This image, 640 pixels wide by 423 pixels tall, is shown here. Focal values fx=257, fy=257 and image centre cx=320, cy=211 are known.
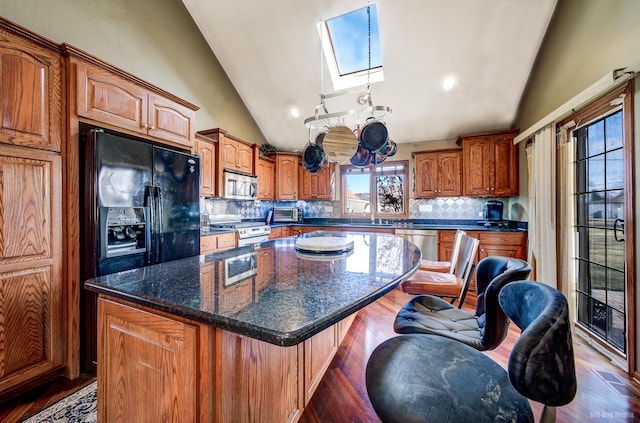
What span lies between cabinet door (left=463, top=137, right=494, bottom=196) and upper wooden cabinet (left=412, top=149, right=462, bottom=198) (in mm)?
115

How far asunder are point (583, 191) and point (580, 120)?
2.07 feet

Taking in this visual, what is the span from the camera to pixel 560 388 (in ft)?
1.90

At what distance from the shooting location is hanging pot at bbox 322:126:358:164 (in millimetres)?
1794

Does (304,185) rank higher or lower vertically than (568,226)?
higher

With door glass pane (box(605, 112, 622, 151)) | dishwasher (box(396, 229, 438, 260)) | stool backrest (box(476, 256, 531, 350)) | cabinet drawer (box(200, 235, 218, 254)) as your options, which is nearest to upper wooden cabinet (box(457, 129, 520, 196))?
dishwasher (box(396, 229, 438, 260))

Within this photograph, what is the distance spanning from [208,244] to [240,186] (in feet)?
3.94

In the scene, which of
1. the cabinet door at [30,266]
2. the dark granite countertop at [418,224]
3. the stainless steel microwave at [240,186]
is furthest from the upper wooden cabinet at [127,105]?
the dark granite countertop at [418,224]

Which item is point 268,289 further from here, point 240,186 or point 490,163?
point 490,163

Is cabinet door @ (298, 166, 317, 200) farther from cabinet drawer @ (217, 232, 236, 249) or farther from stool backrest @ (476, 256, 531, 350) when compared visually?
stool backrest @ (476, 256, 531, 350)

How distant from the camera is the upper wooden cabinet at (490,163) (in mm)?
3684

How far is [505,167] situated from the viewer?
372cm

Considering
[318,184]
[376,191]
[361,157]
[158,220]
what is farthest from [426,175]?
[158,220]

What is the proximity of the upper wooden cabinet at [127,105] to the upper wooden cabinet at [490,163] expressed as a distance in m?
3.83

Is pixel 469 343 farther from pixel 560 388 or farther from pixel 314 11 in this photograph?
pixel 314 11
